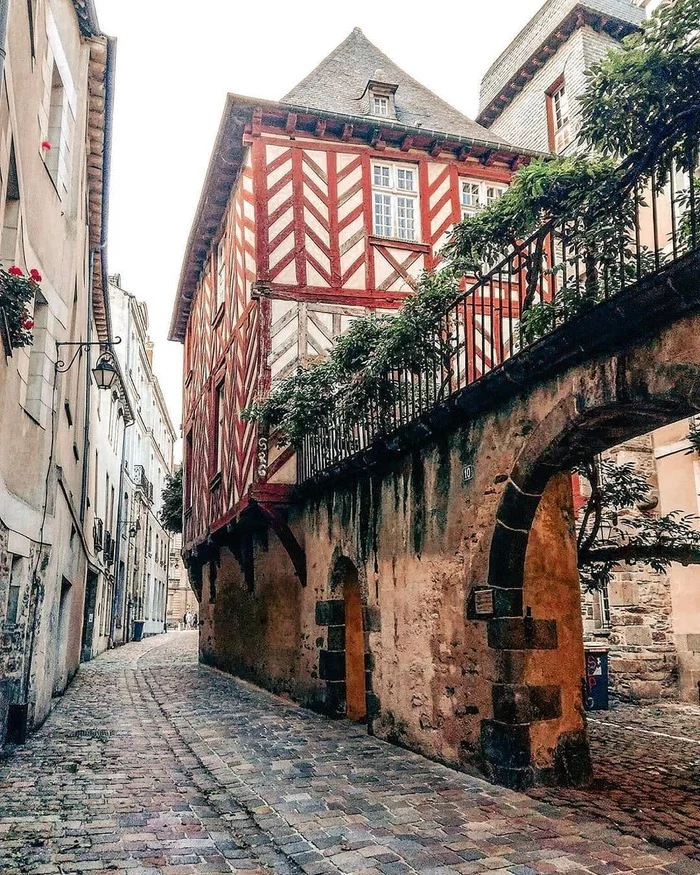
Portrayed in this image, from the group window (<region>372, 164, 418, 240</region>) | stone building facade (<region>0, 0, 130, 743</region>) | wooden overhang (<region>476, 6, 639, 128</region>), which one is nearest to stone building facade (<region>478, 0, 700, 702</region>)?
window (<region>372, 164, 418, 240</region>)

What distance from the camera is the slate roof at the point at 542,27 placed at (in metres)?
15.0

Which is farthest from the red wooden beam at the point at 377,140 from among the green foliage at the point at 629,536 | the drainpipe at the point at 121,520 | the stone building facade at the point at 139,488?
the drainpipe at the point at 121,520

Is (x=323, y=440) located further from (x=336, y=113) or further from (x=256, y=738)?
(x=336, y=113)

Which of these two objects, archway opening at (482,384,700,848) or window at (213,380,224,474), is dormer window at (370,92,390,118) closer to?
window at (213,380,224,474)

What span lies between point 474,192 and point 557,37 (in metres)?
5.26

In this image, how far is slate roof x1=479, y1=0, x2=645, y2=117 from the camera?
15.0 meters

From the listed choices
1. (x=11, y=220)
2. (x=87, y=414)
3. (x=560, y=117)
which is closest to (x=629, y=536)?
(x=11, y=220)

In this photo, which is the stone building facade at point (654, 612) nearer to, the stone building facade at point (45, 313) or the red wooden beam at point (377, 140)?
the red wooden beam at point (377, 140)

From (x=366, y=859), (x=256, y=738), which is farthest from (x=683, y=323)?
(x=256, y=738)

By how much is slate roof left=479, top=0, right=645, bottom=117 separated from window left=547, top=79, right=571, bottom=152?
939 mm

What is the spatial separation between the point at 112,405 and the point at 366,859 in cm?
1906

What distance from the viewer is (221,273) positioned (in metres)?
13.9

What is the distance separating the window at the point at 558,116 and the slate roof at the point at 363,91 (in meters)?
2.28

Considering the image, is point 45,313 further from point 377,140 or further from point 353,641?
point 377,140
